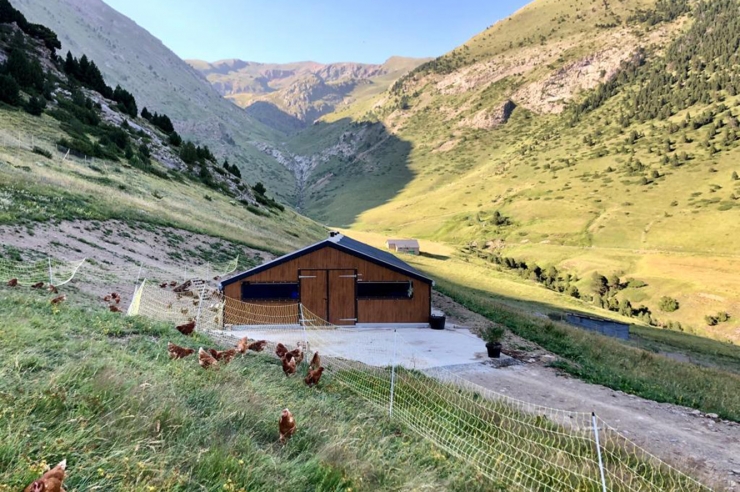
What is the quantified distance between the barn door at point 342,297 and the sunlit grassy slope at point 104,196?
16.5 meters

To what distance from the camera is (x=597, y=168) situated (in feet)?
391

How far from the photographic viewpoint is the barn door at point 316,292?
2419 cm

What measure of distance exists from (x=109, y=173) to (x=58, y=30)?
14188 cm

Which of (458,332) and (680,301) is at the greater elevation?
(458,332)

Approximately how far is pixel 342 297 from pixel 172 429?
19490 millimetres

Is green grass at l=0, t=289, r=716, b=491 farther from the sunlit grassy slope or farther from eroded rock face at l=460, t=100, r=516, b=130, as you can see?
eroded rock face at l=460, t=100, r=516, b=130

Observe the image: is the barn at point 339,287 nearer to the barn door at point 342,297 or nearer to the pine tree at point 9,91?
the barn door at point 342,297

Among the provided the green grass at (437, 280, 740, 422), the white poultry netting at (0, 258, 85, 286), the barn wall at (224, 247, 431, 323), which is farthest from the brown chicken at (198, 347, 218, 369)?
the barn wall at (224, 247, 431, 323)

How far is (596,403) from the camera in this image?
540 inches

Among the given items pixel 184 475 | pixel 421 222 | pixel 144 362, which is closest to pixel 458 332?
pixel 144 362

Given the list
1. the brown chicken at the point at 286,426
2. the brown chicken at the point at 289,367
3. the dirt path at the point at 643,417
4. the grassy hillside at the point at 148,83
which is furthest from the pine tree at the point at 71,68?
the brown chicken at the point at 286,426

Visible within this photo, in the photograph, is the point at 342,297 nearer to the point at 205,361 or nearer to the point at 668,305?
the point at 205,361

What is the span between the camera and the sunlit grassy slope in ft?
86.4

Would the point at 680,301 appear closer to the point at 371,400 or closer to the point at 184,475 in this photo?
the point at 371,400
